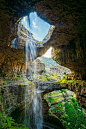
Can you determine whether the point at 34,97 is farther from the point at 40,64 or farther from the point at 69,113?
the point at 40,64

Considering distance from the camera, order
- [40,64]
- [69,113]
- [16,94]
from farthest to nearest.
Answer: [40,64]
[69,113]
[16,94]

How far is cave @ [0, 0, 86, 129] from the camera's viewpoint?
Answer: 3604mm

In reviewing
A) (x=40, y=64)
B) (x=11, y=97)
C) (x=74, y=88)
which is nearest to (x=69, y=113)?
(x=74, y=88)

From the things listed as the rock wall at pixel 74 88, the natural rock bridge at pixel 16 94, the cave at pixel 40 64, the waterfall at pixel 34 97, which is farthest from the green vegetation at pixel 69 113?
the natural rock bridge at pixel 16 94

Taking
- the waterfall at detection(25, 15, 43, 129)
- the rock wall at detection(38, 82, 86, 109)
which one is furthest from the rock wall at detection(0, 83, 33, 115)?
the rock wall at detection(38, 82, 86, 109)

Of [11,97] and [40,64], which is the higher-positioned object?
[40,64]

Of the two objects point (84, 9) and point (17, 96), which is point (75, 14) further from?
point (17, 96)

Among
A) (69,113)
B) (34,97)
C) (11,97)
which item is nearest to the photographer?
(11,97)

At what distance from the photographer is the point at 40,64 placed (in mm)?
23375

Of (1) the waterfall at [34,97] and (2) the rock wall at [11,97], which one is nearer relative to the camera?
(2) the rock wall at [11,97]

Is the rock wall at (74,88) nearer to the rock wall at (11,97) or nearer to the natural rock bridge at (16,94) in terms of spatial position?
the natural rock bridge at (16,94)

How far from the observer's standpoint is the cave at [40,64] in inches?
142

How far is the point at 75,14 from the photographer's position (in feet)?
12.3

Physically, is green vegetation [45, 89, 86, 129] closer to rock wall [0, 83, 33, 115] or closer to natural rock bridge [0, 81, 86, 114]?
natural rock bridge [0, 81, 86, 114]
